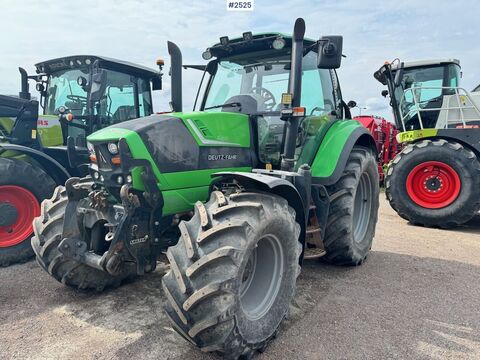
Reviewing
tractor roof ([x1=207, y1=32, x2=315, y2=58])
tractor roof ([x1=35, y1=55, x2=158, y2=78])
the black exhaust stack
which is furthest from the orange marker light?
tractor roof ([x1=35, y1=55, x2=158, y2=78])

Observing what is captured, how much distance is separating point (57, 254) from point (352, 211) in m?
2.75

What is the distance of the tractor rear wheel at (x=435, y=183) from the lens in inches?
259

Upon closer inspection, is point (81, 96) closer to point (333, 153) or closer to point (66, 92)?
point (66, 92)

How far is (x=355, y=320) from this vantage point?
322cm

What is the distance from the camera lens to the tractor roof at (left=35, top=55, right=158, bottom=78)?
6031mm

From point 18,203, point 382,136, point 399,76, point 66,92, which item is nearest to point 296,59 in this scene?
point 18,203

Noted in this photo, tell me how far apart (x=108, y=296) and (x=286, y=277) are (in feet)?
5.67

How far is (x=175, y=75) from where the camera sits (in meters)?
3.54

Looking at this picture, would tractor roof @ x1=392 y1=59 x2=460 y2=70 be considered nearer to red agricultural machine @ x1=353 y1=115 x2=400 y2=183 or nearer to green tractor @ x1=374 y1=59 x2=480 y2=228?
green tractor @ x1=374 y1=59 x2=480 y2=228

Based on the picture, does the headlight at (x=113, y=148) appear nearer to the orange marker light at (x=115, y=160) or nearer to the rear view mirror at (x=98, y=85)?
the orange marker light at (x=115, y=160)

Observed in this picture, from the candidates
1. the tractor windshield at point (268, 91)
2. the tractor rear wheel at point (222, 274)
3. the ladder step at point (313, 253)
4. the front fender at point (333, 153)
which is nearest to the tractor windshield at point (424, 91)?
the front fender at point (333, 153)

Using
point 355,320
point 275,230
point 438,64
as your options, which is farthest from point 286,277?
point 438,64

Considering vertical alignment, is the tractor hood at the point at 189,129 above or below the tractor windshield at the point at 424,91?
below

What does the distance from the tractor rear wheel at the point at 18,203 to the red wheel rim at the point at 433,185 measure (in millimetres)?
5883
